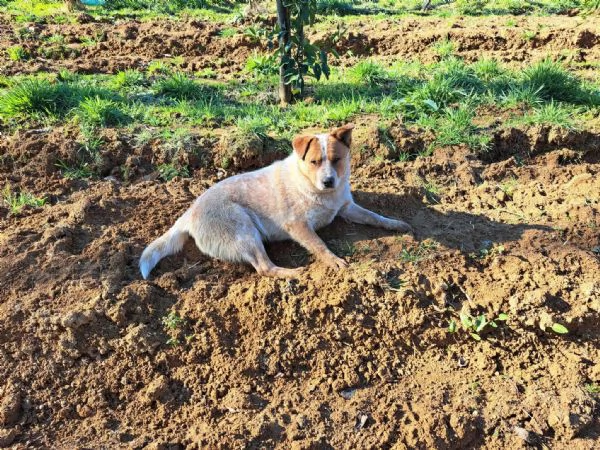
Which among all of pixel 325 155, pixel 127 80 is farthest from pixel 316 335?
pixel 127 80

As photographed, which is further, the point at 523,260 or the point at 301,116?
the point at 301,116

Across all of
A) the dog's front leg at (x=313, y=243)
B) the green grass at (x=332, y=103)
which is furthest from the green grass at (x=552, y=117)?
the dog's front leg at (x=313, y=243)

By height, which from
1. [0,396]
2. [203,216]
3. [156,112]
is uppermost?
[156,112]

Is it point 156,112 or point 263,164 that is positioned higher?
point 156,112

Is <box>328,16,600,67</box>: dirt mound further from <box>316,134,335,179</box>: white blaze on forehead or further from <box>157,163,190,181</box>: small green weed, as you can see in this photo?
<box>316,134,335,179</box>: white blaze on forehead

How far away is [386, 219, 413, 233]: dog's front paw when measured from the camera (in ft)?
13.7

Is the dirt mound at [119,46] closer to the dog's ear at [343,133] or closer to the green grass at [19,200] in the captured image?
the green grass at [19,200]

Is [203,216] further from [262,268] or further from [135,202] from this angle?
[135,202]

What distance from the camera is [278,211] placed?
165 inches

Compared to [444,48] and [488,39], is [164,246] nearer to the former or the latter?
[444,48]

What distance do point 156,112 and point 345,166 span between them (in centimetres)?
310

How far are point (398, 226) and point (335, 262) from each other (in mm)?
772

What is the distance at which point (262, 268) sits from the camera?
3861 mm

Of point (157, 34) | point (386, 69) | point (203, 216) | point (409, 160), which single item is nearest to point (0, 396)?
point (203, 216)
